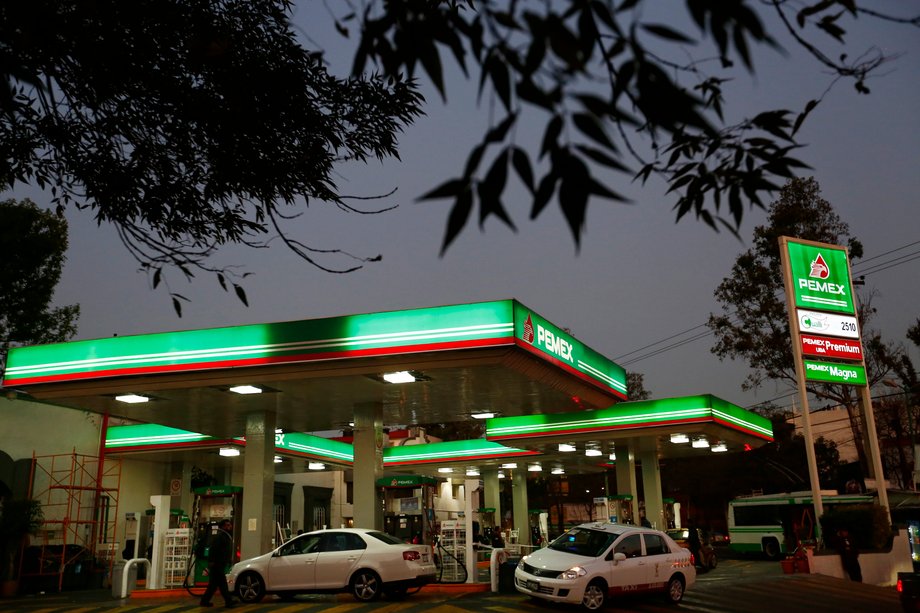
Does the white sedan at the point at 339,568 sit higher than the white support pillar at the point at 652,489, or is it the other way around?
the white support pillar at the point at 652,489

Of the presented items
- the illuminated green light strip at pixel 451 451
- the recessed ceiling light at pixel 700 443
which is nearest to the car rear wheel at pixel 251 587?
the recessed ceiling light at pixel 700 443

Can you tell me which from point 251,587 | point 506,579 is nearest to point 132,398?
point 251,587

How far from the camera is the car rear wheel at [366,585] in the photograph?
14938 mm

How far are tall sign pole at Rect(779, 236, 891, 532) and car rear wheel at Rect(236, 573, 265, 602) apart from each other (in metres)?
13.4

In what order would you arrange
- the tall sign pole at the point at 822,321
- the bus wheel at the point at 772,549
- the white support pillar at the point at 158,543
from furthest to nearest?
1. the bus wheel at the point at 772,549
2. the tall sign pole at the point at 822,321
3. the white support pillar at the point at 158,543

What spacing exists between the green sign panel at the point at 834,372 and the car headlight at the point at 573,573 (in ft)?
30.3

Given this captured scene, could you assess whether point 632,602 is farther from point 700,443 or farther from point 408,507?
point 700,443

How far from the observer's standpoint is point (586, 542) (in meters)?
15.4

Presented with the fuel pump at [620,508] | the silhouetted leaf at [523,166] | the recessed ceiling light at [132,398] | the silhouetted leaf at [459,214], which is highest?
the recessed ceiling light at [132,398]

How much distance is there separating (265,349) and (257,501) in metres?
4.71

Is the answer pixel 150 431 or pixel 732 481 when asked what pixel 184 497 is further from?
pixel 732 481

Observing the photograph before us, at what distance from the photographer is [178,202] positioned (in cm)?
849

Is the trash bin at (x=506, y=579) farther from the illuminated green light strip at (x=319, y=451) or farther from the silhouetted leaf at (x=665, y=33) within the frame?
the silhouetted leaf at (x=665, y=33)

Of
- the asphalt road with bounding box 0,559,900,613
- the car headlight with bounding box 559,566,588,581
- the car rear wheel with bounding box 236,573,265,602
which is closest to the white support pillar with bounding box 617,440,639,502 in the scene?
the asphalt road with bounding box 0,559,900,613
